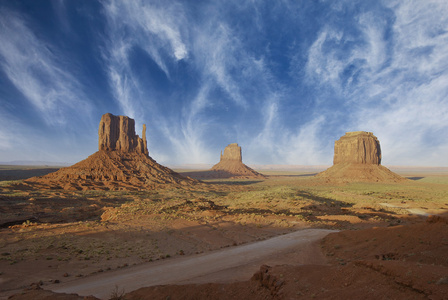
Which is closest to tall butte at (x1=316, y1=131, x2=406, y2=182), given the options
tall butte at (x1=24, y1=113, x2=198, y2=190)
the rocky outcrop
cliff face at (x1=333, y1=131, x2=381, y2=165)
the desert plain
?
cliff face at (x1=333, y1=131, x2=381, y2=165)

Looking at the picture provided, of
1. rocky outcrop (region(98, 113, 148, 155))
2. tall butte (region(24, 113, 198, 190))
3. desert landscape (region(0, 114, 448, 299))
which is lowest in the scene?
desert landscape (region(0, 114, 448, 299))

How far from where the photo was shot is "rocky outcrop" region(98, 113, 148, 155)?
77375mm

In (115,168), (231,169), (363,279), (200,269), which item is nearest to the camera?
(363,279)

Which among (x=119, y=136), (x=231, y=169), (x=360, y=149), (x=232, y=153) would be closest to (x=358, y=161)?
(x=360, y=149)

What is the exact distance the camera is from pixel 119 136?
263ft

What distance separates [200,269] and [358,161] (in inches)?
4888

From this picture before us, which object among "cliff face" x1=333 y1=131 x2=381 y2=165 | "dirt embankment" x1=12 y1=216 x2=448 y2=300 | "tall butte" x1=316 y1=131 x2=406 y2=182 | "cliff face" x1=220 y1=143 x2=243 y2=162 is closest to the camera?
"dirt embankment" x1=12 y1=216 x2=448 y2=300

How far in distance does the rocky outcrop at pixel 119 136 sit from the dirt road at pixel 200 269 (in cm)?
7461

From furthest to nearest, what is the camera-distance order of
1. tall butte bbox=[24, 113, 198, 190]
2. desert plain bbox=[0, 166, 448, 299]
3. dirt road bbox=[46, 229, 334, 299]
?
tall butte bbox=[24, 113, 198, 190] → dirt road bbox=[46, 229, 334, 299] → desert plain bbox=[0, 166, 448, 299]

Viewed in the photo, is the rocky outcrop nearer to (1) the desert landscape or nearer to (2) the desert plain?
(1) the desert landscape

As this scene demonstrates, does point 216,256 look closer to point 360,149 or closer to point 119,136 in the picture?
point 119,136

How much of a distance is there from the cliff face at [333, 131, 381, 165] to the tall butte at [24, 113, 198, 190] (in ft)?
291

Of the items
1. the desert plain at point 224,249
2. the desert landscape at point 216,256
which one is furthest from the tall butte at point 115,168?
the desert plain at point 224,249

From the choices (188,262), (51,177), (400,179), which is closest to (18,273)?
(188,262)
